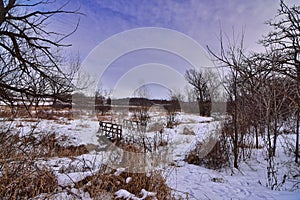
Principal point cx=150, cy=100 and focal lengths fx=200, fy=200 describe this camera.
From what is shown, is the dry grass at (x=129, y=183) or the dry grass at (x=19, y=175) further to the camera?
the dry grass at (x=129, y=183)

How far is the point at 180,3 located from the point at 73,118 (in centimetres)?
1436

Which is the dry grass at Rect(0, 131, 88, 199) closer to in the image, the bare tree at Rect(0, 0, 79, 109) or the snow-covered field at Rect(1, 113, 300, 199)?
the snow-covered field at Rect(1, 113, 300, 199)

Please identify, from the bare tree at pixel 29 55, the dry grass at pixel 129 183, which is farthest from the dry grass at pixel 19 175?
the bare tree at pixel 29 55

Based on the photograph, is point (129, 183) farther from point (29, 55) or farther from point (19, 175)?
→ point (29, 55)

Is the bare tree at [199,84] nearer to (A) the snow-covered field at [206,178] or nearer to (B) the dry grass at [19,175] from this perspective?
(A) the snow-covered field at [206,178]

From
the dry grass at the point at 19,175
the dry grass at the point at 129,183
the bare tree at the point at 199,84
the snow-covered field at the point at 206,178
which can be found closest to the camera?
the dry grass at the point at 19,175

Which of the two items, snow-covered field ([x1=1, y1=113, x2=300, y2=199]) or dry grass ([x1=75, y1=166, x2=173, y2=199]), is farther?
snow-covered field ([x1=1, y1=113, x2=300, y2=199])

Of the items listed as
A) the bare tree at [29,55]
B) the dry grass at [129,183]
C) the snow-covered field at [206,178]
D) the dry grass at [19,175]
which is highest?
the bare tree at [29,55]

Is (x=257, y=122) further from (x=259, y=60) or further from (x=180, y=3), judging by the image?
(x=180, y=3)

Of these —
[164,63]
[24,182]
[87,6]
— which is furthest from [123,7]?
[24,182]

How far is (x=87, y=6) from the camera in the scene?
17.5 ft

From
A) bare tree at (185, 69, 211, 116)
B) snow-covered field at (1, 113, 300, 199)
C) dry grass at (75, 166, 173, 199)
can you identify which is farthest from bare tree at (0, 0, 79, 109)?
bare tree at (185, 69, 211, 116)

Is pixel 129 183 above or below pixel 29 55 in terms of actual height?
below

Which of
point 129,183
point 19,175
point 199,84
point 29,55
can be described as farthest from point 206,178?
point 199,84
